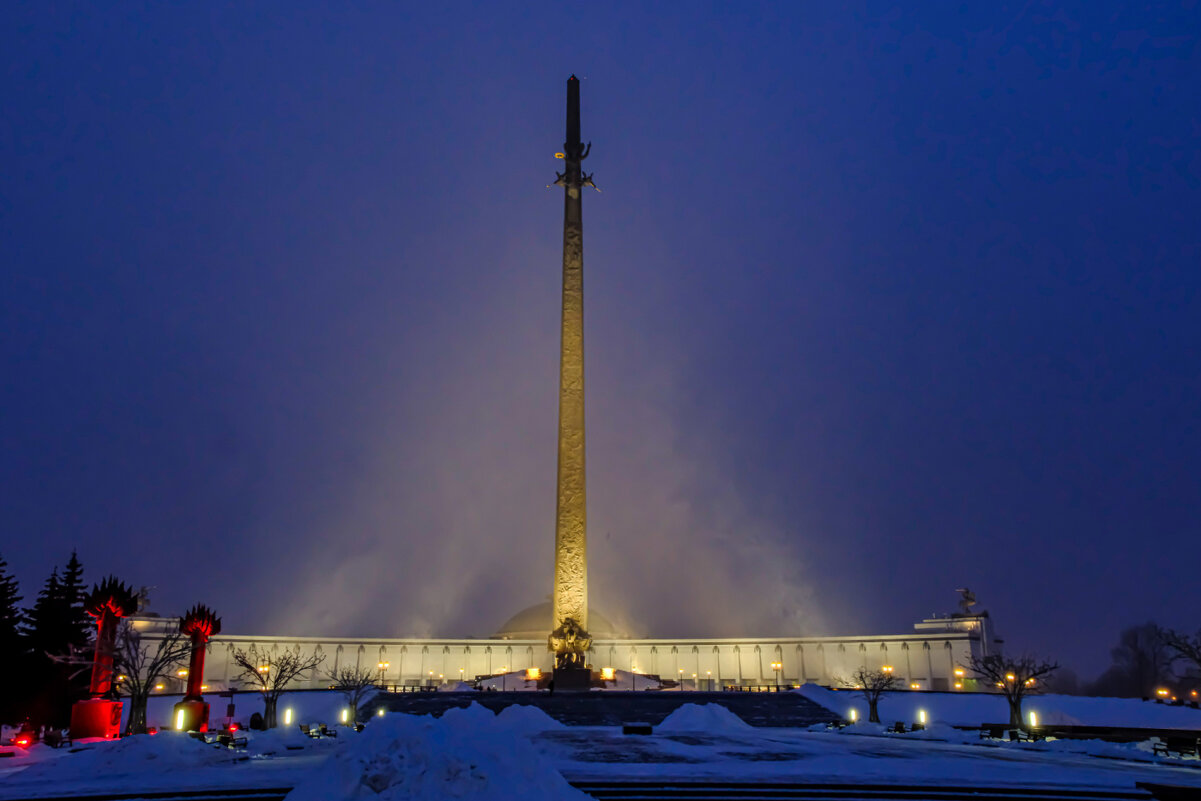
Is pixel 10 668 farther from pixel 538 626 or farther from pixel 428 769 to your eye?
pixel 538 626

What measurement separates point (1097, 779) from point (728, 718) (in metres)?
13.3

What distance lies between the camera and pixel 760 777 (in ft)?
40.0

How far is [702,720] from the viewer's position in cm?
2408

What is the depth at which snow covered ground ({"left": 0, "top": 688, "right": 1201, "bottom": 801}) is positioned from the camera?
981cm

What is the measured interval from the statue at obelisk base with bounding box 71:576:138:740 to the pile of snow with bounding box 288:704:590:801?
447 inches

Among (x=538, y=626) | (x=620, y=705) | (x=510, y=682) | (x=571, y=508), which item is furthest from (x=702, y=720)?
(x=538, y=626)

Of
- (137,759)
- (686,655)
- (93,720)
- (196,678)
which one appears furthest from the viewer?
(686,655)

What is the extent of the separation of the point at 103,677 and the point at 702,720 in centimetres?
1583

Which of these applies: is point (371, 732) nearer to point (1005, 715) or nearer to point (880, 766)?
point (880, 766)

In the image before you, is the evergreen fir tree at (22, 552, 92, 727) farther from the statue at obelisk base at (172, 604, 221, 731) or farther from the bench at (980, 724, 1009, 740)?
the bench at (980, 724, 1009, 740)

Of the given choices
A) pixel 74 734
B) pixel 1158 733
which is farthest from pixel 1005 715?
pixel 74 734

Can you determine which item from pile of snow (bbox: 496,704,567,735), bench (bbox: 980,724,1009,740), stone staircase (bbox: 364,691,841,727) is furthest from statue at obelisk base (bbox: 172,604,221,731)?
bench (bbox: 980,724,1009,740)

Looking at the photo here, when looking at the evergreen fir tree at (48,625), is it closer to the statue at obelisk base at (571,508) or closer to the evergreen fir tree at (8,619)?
the evergreen fir tree at (8,619)

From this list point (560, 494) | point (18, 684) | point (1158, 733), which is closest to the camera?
point (1158, 733)
